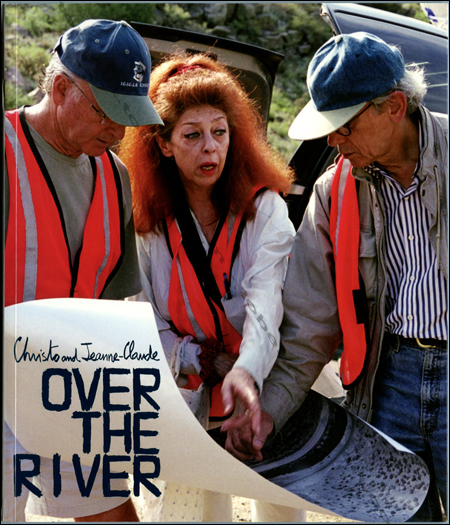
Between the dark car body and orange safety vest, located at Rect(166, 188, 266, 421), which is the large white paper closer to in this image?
orange safety vest, located at Rect(166, 188, 266, 421)

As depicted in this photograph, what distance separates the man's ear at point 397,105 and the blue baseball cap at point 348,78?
34 mm

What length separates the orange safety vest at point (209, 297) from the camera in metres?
2.13

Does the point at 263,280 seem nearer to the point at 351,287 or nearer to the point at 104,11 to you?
the point at 351,287

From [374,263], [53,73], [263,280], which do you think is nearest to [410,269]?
[374,263]

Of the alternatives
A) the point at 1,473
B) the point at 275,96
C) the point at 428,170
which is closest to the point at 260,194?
the point at 428,170

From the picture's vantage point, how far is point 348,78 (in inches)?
74.8

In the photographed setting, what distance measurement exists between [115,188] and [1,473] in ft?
3.11

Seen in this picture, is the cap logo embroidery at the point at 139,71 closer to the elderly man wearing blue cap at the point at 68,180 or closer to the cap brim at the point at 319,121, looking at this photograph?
the elderly man wearing blue cap at the point at 68,180

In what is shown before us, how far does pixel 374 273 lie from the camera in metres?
2.06

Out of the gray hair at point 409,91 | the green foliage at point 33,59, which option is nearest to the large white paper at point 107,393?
the gray hair at point 409,91

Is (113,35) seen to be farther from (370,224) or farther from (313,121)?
(370,224)

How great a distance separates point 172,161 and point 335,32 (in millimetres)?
924

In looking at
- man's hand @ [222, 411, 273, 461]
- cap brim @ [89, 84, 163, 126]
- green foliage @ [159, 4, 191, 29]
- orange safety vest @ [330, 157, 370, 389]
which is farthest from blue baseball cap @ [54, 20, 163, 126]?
green foliage @ [159, 4, 191, 29]

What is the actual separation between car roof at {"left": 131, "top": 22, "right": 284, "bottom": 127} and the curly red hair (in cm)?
42
